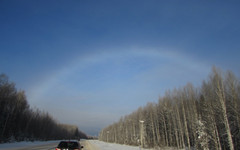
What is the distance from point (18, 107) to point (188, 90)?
159ft

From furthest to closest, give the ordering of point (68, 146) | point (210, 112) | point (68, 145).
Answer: point (210, 112), point (68, 145), point (68, 146)

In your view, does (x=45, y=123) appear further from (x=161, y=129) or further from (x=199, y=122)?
(x=199, y=122)

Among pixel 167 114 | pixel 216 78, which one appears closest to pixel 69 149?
pixel 216 78

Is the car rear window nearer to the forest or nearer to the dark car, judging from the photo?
the dark car

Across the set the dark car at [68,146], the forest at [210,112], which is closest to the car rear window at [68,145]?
the dark car at [68,146]

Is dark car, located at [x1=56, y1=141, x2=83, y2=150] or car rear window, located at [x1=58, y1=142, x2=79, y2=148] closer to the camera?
dark car, located at [x1=56, y1=141, x2=83, y2=150]

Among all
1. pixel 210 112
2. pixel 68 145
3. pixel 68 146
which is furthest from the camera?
pixel 210 112

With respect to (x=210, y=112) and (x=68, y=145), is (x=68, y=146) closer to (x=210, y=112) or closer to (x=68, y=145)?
(x=68, y=145)

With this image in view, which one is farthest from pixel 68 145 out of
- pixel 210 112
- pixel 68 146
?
pixel 210 112

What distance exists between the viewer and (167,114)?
42.0 metres

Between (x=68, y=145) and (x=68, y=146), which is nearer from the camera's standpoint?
(x=68, y=146)

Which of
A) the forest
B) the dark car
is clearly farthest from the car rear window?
the forest

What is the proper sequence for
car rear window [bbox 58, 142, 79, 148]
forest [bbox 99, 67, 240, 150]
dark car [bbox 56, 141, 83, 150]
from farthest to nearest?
1. forest [bbox 99, 67, 240, 150]
2. car rear window [bbox 58, 142, 79, 148]
3. dark car [bbox 56, 141, 83, 150]

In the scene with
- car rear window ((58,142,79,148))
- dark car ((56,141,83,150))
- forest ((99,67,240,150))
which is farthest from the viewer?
forest ((99,67,240,150))
